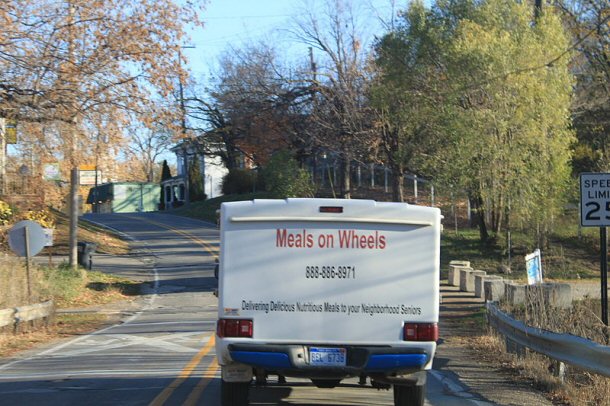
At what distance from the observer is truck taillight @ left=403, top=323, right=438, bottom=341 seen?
26.2 feet

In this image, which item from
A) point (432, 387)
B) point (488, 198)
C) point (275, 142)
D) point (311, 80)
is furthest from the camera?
point (275, 142)

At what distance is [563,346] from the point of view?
9914 mm

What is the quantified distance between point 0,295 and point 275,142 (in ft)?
102

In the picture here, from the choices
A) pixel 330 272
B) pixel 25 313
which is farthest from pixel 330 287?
pixel 25 313

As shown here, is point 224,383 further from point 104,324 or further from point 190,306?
point 190,306

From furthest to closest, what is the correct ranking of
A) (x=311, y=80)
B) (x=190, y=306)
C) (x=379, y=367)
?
1. (x=311, y=80)
2. (x=190, y=306)
3. (x=379, y=367)

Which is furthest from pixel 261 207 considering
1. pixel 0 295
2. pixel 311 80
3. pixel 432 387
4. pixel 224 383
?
pixel 311 80

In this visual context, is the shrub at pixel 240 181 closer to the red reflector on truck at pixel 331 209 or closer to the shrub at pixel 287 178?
the shrub at pixel 287 178

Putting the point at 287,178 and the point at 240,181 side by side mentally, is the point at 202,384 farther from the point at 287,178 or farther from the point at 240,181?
the point at 240,181

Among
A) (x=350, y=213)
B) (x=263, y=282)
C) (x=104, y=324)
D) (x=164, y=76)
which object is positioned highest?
(x=164, y=76)

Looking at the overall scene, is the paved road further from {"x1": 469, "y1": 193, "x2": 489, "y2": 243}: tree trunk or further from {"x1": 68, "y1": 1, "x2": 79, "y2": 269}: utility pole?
{"x1": 469, "y1": 193, "x2": 489, "y2": 243}: tree trunk

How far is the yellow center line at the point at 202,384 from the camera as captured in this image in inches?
380

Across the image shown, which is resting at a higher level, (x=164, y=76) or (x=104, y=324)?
(x=164, y=76)

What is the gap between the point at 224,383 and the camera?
8.50m
